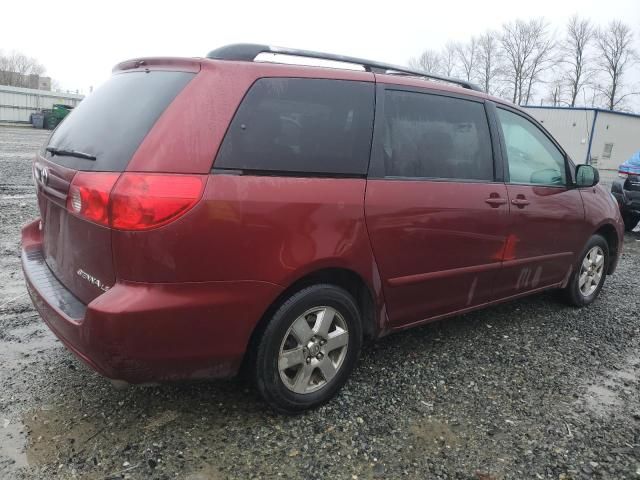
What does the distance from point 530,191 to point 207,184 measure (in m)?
2.51

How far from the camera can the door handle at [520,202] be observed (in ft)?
11.7

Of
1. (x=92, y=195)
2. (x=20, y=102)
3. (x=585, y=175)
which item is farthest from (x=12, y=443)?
(x=20, y=102)

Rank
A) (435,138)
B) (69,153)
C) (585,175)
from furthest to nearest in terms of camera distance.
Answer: (585,175) → (435,138) → (69,153)

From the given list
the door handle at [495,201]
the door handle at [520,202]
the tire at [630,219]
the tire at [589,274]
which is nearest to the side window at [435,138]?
the door handle at [495,201]

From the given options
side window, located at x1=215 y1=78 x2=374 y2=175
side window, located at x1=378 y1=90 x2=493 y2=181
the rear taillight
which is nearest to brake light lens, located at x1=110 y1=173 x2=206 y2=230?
the rear taillight

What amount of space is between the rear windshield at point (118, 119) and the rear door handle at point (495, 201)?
2.01 meters

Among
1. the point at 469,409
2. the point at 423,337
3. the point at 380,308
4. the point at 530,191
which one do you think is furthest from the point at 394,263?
the point at 530,191

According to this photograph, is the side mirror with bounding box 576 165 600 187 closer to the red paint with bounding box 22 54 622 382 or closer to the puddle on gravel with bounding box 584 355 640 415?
the puddle on gravel with bounding box 584 355 640 415

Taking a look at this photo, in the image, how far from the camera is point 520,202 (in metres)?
3.61

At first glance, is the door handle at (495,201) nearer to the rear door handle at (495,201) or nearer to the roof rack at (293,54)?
the rear door handle at (495,201)

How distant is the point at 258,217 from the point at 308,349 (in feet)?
2.47

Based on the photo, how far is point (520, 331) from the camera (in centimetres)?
404

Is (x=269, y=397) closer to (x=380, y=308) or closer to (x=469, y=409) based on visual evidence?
(x=380, y=308)

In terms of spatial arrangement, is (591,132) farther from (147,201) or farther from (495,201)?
(147,201)
